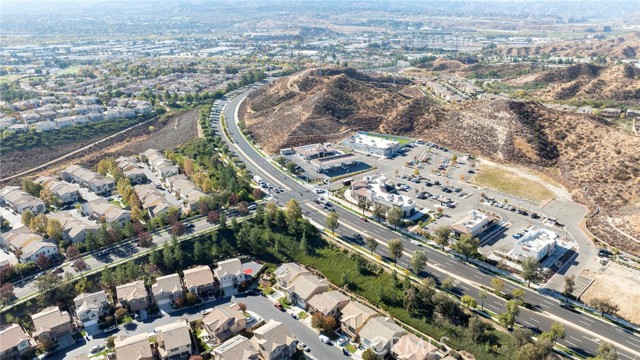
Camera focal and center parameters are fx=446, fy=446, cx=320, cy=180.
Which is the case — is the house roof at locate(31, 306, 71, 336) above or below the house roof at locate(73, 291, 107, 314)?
below

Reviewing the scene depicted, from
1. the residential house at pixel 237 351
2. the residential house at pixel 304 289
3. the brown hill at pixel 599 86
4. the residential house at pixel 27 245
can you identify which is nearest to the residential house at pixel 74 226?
the residential house at pixel 27 245

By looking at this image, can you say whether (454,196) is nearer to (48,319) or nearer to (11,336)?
(48,319)

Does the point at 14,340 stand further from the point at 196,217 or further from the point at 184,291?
the point at 196,217

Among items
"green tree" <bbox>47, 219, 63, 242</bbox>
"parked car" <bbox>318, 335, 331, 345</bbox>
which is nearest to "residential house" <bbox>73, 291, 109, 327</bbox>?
"green tree" <bbox>47, 219, 63, 242</bbox>

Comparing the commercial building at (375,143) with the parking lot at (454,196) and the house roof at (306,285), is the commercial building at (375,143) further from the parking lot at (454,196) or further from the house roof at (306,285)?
the house roof at (306,285)

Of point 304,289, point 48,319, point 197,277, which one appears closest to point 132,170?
point 197,277

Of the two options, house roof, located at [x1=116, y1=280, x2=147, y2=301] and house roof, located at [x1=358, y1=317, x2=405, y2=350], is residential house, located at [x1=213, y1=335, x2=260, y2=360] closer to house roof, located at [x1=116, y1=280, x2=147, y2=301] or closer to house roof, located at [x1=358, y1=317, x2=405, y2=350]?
house roof, located at [x1=358, y1=317, x2=405, y2=350]
